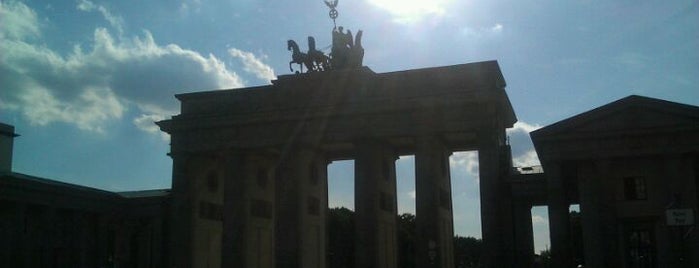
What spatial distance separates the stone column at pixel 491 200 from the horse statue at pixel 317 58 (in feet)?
42.8

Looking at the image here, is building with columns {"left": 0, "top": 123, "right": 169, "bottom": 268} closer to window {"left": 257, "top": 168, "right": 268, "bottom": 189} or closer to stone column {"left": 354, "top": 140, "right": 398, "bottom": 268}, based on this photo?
window {"left": 257, "top": 168, "right": 268, "bottom": 189}

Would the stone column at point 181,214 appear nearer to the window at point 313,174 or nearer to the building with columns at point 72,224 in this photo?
the building with columns at point 72,224

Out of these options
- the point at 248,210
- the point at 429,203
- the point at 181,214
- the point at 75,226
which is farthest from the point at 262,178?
the point at 75,226

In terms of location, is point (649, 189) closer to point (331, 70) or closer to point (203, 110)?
point (331, 70)

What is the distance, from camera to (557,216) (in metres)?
44.2

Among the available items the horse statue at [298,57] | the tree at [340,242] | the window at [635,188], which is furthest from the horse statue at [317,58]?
the tree at [340,242]

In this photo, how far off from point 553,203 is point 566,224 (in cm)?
149

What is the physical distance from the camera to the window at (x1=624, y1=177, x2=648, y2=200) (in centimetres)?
4466

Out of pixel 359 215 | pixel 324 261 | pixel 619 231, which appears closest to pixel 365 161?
pixel 359 215

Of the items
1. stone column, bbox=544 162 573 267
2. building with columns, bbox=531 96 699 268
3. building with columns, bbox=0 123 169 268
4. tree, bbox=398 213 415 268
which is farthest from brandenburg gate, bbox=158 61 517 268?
tree, bbox=398 213 415 268

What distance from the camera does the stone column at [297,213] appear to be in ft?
168

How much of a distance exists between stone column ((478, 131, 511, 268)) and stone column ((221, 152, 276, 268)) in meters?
17.5

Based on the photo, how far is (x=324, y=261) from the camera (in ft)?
186

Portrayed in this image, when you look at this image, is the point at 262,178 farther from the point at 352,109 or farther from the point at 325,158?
the point at 352,109
